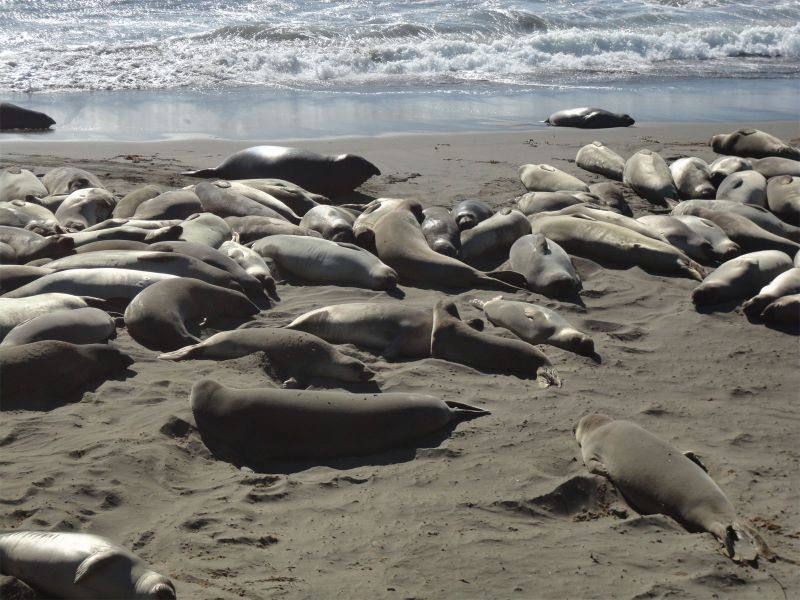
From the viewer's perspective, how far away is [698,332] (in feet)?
19.9

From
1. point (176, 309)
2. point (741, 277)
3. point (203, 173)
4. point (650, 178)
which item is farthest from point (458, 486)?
point (203, 173)

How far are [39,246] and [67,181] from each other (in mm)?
2371

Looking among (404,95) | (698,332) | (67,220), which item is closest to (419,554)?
(698,332)

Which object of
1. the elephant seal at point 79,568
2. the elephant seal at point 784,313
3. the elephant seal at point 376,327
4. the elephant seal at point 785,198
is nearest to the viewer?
the elephant seal at point 79,568

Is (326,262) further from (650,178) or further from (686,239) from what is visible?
(650,178)

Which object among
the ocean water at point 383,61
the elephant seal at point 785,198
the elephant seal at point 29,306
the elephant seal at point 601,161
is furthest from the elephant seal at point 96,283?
the ocean water at point 383,61

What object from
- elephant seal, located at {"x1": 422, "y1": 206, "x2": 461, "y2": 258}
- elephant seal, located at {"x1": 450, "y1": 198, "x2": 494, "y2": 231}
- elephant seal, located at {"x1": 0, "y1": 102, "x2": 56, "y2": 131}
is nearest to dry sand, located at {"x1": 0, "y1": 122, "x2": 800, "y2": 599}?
elephant seal, located at {"x1": 422, "y1": 206, "x2": 461, "y2": 258}

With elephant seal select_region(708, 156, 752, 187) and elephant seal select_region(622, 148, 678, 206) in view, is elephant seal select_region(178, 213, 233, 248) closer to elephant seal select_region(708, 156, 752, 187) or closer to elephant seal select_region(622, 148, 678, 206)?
elephant seal select_region(622, 148, 678, 206)

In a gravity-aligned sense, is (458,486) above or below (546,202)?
below

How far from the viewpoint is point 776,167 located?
9562 millimetres

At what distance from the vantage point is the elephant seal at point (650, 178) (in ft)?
30.1

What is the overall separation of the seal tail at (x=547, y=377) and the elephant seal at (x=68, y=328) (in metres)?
2.32

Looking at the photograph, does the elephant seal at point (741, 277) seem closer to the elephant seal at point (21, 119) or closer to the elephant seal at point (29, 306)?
the elephant seal at point (29, 306)

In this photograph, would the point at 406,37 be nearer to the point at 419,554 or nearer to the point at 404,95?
the point at 404,95
